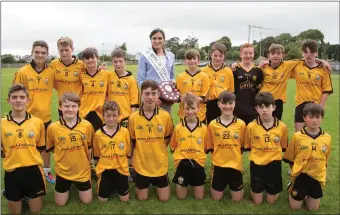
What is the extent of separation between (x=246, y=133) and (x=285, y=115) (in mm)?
8725

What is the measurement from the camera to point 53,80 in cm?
598

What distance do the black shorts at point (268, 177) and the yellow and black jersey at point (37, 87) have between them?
337 centimetres

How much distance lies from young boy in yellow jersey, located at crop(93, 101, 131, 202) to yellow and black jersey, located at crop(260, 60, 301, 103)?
265cm

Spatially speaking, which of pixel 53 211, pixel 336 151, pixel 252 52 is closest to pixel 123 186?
pixel 53 211

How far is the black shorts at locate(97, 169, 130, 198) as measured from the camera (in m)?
5.20

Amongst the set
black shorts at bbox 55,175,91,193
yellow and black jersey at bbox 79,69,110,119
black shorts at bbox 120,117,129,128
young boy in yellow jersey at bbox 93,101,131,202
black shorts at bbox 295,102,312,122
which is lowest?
black shorts at bbox 55,175,91,193

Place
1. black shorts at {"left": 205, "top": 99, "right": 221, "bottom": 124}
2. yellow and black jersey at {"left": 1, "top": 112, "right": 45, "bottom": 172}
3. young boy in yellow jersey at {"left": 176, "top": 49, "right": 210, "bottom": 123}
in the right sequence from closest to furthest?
1. yellow and black jersey at {"left": 1, "top": 112, "right": 45, "bottom": 172}
2. young boy in yellow jersey at {"left": 176, "top": 49, "right": 210, "bottom": 123}
3. black shorts at {"left": 205, "top": 99, "right": 221, "bottom": 124}

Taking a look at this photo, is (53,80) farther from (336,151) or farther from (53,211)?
(336,151)

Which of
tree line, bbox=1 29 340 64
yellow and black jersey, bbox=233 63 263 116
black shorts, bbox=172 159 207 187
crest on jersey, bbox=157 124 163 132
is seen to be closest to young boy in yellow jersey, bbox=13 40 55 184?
crest on jersey, bbox=157 124 163 132

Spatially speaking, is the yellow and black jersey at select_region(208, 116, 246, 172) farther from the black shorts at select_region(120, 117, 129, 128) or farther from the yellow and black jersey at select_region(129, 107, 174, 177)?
the black shorts at select_region(120, 117, 129, 128)

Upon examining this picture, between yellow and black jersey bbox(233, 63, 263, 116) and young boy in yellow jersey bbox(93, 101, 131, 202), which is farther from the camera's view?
yellow and black jersey bbox(233, 63, 263, 116)

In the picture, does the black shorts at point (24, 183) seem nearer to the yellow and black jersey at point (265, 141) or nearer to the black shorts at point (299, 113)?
the yellow and black jersey at point (265, 141)

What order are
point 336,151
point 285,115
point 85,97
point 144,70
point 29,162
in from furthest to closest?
point 285,115 < point 336,151 < point 144,70 < point 85,97 < point 29,162

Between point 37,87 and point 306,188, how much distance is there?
4.33 metres
